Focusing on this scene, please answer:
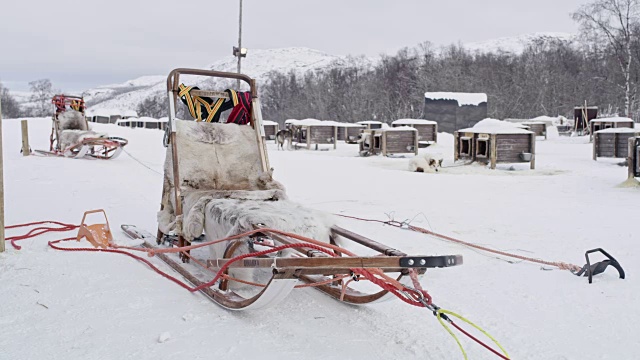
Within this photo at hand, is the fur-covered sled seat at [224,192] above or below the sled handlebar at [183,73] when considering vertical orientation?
below

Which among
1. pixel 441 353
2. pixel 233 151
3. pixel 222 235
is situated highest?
pixel 233 151

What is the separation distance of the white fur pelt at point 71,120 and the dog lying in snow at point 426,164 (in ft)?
28.4

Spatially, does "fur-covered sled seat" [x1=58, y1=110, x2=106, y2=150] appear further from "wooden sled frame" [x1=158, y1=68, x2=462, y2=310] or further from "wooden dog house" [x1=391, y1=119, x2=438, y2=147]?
"wooden dog house" [x1=391, y1=119, x2=438, y2=147]

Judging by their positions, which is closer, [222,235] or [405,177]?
[222,235]

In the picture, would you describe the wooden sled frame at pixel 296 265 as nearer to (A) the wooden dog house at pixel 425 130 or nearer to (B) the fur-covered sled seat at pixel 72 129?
(B) the fur-covered sled seat at pixel 72 129

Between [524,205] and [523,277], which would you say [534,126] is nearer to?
[524,205]

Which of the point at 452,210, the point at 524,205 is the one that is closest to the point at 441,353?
the point at 452,210

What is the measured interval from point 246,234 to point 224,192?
1.11 metres

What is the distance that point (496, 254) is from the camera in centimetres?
528

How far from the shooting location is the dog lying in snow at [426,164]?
1356 centimetres

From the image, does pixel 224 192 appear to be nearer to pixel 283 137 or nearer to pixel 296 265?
pixel 296 265

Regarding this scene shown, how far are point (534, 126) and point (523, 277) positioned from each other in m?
26.1

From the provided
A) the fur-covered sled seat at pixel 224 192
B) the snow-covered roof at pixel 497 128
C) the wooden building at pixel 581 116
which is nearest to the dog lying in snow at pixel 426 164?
the snow-covered roof at pixel 497 128

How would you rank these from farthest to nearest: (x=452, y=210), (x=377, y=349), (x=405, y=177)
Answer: (x=405, y=177) < (x=452, y=210) < (x=377, y=349)
